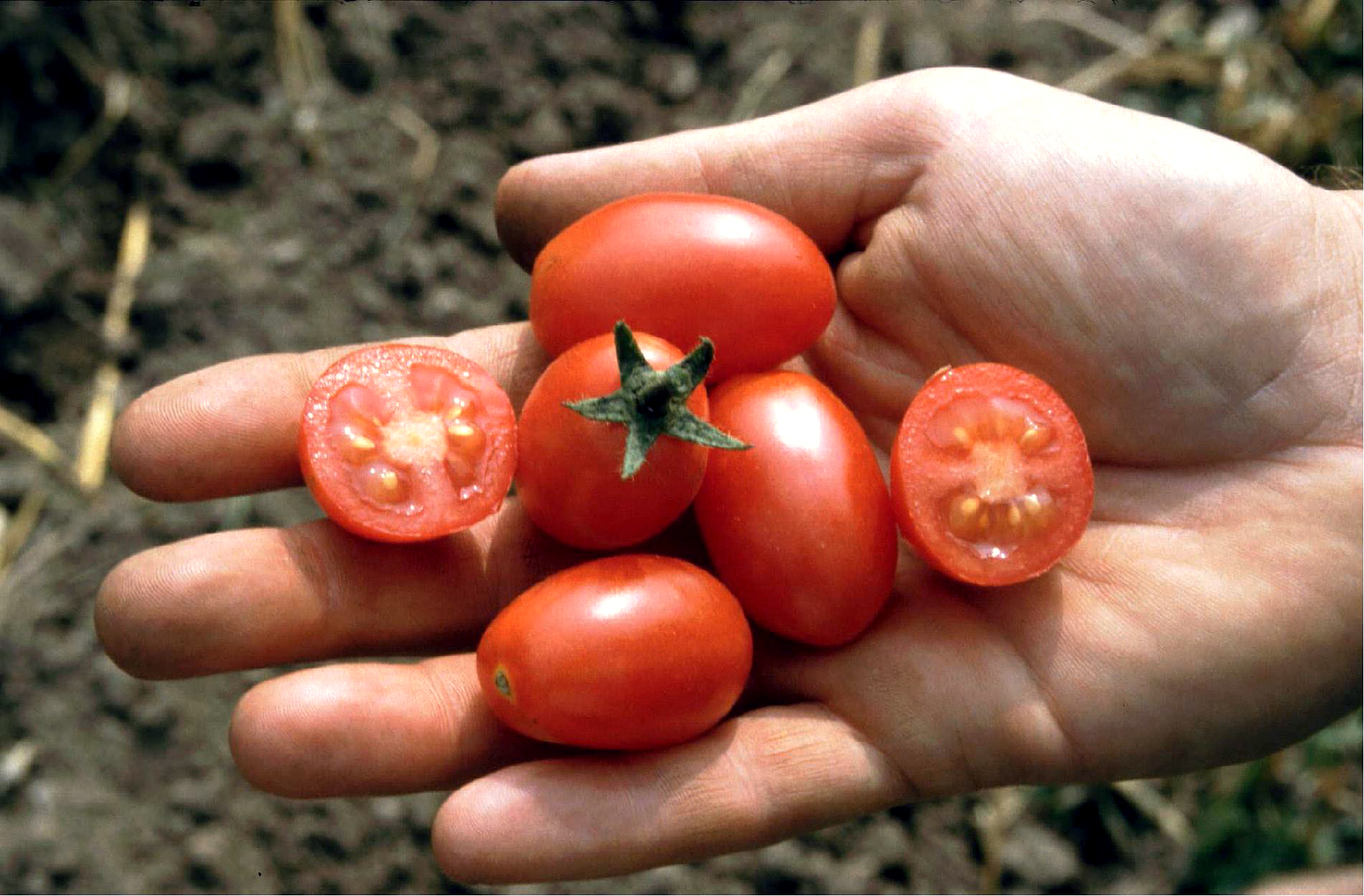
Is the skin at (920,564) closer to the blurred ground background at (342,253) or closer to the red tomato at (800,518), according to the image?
the red tomato at (800,518)

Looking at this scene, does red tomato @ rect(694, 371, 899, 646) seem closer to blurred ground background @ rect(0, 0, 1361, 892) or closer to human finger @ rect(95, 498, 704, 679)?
human finger @ rect(95, 498, 704, 679)

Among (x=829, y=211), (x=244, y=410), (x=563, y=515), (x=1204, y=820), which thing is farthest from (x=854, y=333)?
(x=1204, y=820)

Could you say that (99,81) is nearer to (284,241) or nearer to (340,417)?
(284,241)

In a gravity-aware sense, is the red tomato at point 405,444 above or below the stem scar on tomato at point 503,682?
above

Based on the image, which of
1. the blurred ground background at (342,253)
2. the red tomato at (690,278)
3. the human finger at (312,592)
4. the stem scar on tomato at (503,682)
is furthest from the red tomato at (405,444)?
the blurred ground background at (342,253)

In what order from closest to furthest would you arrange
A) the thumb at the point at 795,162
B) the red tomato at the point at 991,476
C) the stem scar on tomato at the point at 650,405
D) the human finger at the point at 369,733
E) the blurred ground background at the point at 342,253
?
the stem scar on tomato at the point at 650,405 → the human finger at the point at 369,733 → the red tomato at the point at 991,476 → the thumb at the point at 795,162 → the blurred ground background at the point at 342,253

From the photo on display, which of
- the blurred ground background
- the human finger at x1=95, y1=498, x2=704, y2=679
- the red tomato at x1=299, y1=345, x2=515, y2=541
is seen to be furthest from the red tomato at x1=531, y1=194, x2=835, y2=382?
the blurred ground background
